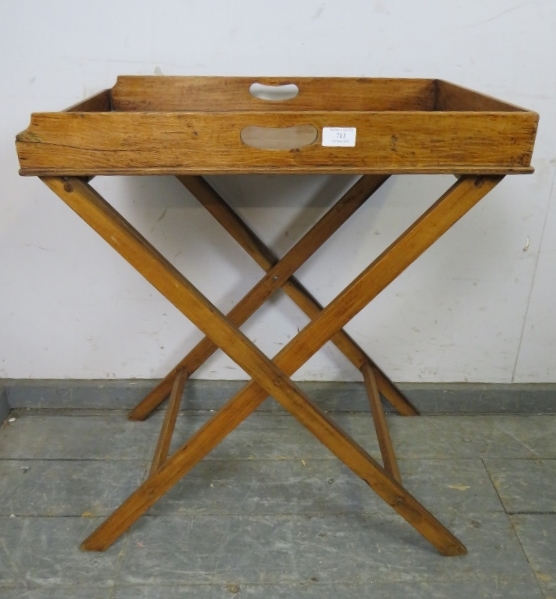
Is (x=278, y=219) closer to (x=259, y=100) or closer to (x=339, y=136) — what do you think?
(x=259, y=100)

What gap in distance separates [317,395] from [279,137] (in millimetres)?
948

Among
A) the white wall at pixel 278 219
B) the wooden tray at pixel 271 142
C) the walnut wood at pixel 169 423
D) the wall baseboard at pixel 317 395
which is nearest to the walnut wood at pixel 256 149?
the wooden tray at pixel 271 142

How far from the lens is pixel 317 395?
5.62ft

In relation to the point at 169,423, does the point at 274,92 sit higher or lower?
higher

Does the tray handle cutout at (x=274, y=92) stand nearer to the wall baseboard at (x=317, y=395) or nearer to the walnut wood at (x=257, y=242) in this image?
the walnut wood at (x=257, y=242)

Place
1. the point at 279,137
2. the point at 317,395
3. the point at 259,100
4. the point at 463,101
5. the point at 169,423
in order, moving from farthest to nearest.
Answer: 1. the point at 317,395
2. the point at 169,423
3. the point at 259,100
4. the point at 463,101
5. the point at 279,137

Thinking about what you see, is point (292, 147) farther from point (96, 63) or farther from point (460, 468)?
point (460, 468)

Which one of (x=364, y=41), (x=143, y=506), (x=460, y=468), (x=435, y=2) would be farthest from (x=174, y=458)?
(x=435, y=2)

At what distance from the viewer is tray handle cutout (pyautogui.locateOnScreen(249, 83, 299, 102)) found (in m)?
1.35

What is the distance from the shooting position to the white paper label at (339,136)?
2.98 feet

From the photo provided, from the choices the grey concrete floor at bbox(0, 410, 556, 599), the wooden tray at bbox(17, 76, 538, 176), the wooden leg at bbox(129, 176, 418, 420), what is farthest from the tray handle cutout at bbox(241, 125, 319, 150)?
the grey concrete floor at bbox(0, 410, 556, 599)

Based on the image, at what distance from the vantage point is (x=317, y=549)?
127 centimetres

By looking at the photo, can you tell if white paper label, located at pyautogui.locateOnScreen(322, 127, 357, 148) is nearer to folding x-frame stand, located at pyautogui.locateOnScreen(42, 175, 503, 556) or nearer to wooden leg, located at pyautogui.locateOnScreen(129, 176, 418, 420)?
folding x-frame stand, located at pyautogui.locateOnScreen(42, 175, 503, 556)

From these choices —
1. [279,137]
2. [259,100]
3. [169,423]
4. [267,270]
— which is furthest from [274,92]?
[169,423]
